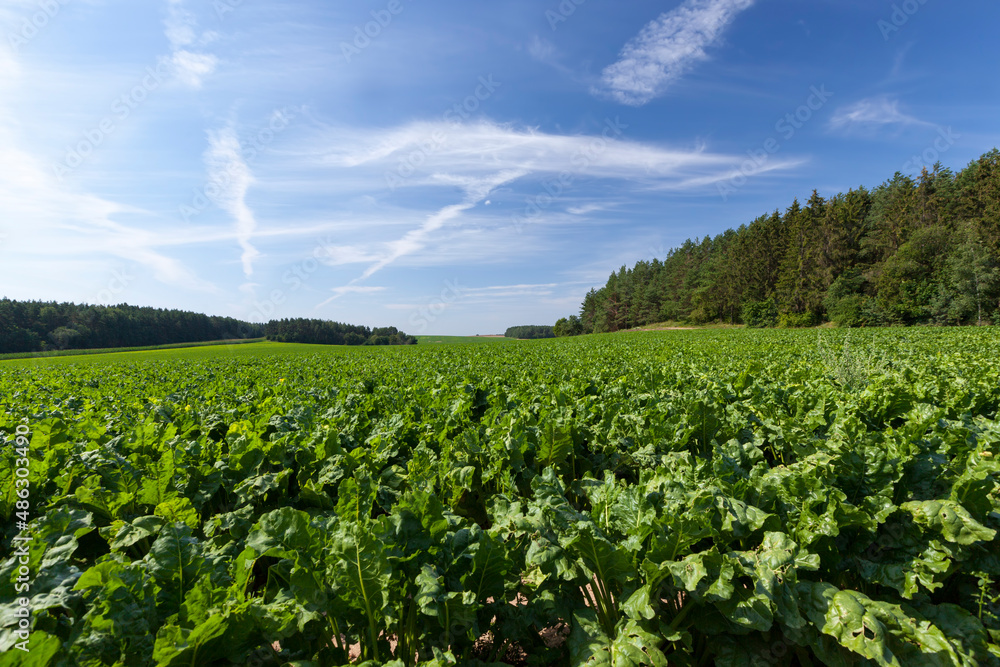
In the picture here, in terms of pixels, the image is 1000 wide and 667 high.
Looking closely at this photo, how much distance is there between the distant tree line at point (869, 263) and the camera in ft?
144

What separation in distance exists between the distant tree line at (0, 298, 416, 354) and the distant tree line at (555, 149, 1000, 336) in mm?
62631

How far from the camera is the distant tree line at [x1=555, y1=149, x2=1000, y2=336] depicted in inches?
1722

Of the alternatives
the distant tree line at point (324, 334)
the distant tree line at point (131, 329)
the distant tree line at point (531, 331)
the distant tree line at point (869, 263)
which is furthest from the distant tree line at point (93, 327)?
the distant tree line at point (869, 263)

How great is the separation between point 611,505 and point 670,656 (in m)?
0.82

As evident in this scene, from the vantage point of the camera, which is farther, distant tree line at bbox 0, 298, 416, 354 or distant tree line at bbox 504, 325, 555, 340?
distant tree line at bbox 504, 325, 555, 340

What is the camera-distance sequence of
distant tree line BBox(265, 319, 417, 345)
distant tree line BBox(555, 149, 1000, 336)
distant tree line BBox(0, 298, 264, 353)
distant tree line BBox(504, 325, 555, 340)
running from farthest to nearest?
1. distant tree line BBox(504, 325, 555, 340)
2. distant tree line BBox(265, 319, 417, 345)
3. distant tree line BBox(0, 298, 264, 353)
4. distant tree line BBox(555, 149, 1000, 336)

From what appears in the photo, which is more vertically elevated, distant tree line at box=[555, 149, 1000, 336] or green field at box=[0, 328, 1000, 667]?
Result: distant tree line at box=[555, 149, 1000, 336]

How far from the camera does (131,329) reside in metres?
65.3

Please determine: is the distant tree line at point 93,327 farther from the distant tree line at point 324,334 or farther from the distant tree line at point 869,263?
the distant tree line at point 869,263

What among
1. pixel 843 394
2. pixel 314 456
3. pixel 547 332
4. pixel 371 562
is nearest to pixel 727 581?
pixel 371 562

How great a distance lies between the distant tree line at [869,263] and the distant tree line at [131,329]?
205ft
